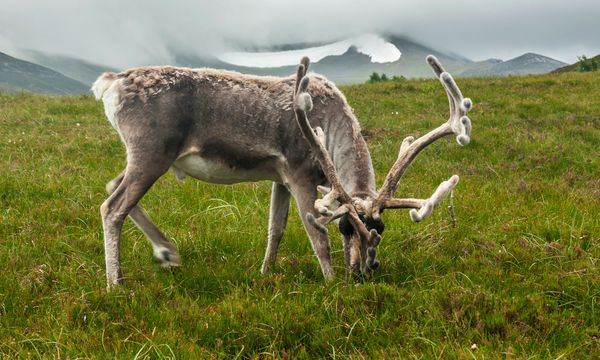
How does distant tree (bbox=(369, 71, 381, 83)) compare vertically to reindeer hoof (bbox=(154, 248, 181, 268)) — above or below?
above

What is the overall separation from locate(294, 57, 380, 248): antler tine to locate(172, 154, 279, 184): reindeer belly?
2.35ft

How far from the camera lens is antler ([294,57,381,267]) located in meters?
4.79

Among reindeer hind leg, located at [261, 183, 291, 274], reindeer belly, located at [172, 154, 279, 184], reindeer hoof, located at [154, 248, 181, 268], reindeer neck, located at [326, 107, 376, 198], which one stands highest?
reindeer neck, located at [326, 107, 376, 198]

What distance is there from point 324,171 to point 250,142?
89 cm

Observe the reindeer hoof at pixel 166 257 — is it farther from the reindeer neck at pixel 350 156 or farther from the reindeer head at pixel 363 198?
the reindeer neck at pixel 350 156

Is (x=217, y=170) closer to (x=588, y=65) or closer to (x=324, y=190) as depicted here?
(x=324, y=190)

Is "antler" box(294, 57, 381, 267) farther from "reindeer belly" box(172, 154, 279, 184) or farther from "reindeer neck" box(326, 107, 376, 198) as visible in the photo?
"reindeer belly" box(172, 154, 279, 184)

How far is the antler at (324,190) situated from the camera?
4.79 metres

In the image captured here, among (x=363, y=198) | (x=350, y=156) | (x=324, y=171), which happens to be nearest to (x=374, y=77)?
(x=350, y=156)

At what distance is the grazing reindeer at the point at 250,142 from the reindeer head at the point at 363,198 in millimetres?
10

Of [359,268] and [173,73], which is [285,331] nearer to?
[359,268]

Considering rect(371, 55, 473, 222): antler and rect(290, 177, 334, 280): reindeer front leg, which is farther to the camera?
rect(290, 177, 334, 280): reindeer front leg

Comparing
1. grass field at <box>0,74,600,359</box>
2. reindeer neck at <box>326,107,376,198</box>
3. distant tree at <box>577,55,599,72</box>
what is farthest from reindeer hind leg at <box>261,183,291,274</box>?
distant tree at <box>577,55,599,72</box>

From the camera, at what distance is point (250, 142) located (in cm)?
564
